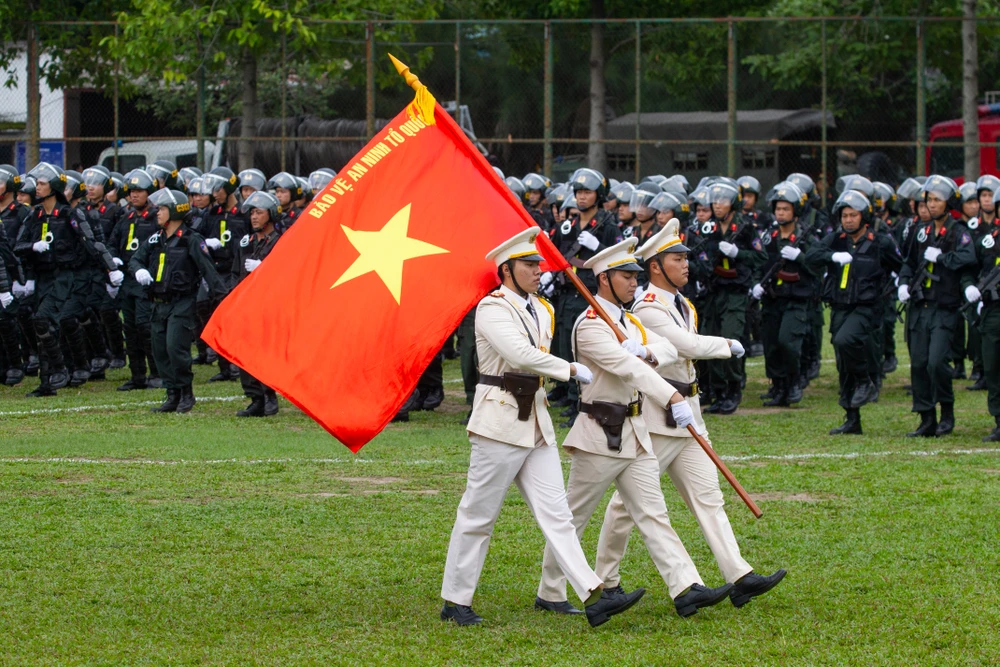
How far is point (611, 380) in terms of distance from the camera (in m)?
7.45

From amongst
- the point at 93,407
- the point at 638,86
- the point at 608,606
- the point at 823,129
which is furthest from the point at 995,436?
the point at 638,86

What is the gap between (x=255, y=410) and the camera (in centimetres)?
1448

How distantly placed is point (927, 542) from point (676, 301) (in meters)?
2.19

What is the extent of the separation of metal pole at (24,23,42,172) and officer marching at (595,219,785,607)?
713 inches

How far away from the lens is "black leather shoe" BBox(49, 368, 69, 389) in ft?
53.2

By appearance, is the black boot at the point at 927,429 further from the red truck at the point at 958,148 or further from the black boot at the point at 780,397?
the red truck at the point at 958,148

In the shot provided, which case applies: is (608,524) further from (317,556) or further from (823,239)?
(823,239)

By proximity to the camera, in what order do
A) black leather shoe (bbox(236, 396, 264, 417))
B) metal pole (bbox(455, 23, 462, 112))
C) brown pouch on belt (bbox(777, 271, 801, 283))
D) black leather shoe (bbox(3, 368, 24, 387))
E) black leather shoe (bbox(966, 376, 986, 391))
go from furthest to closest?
metal pole (bbox(455, 23, 462, 112)) < black leather shoe (bbox(3, 368, 24, 387)) < black leather shoe (bbox(966, 376, 986, 391)) < brown pouch on belt (bbox(777, 271, 801, 283)) < black leather shoe (bbox(236, 396, 264, 417))

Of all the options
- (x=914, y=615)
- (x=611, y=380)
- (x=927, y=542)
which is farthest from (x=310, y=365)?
(x=927, y=542)

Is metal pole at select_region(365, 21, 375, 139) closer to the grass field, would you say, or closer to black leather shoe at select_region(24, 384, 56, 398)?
black leather shoe at select_region(24, 384, 56, 398)

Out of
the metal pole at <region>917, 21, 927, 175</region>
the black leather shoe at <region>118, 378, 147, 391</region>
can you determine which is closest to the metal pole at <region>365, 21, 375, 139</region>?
the black leather shoe at <region>118, 378, 147, 391</region>

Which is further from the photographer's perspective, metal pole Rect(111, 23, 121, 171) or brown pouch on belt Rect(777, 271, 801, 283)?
metal pole Rect(111, 23, 121, 171)

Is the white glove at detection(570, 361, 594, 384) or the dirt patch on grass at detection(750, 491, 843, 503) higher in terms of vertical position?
the white glove at detection(570, 361, 594, 384)

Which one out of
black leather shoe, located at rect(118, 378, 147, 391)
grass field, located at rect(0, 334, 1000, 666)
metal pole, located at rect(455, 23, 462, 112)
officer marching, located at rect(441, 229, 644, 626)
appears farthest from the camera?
metal pole, located at rect(455, 23, 462, 112)
